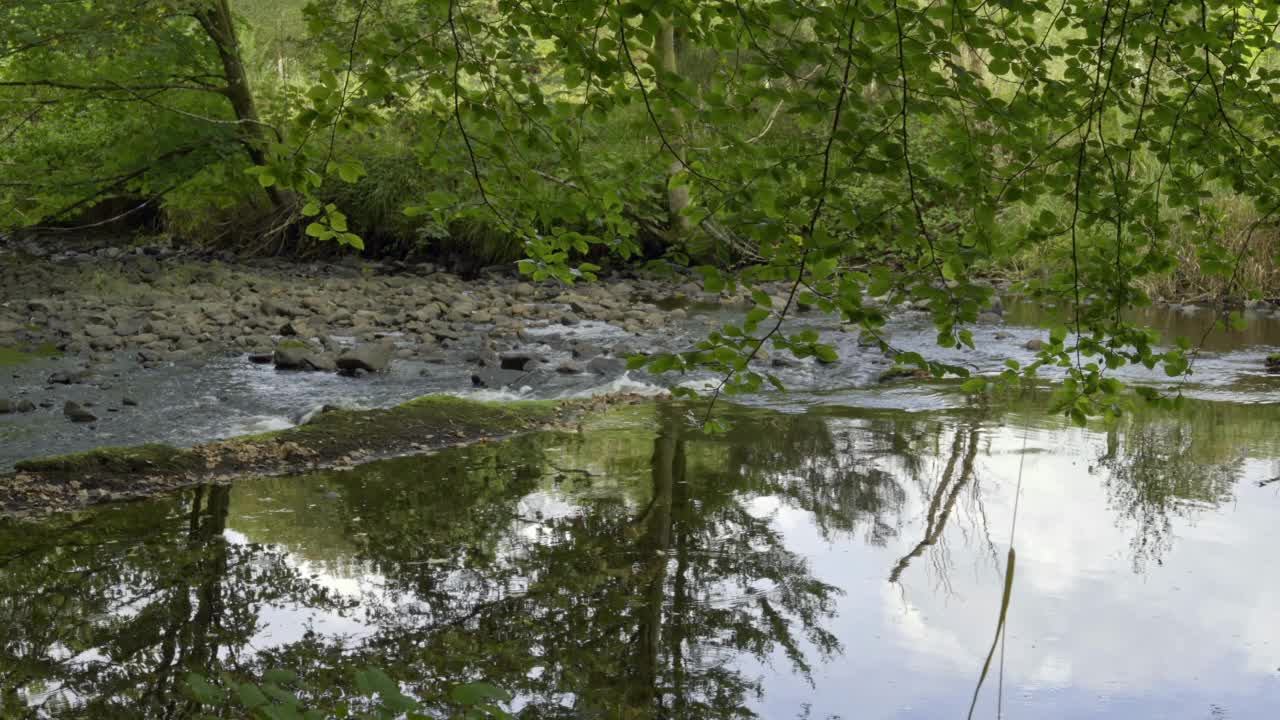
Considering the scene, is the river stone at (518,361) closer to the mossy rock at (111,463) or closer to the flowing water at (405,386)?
the flowing water at (405,386)

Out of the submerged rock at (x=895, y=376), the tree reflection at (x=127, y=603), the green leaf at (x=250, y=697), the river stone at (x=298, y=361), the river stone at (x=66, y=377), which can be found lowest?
the tree reflection at (x=127, y=603)

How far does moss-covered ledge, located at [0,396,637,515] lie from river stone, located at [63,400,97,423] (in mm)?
1517

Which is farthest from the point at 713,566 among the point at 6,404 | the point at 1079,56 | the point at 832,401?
the point at 6,404

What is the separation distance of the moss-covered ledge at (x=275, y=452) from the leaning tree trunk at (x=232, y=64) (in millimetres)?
8047

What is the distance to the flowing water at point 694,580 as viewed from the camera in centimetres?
345

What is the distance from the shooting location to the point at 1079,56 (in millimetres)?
3891

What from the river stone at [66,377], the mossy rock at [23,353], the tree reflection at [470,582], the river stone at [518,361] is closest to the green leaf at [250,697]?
the tree reflection at [470,582]

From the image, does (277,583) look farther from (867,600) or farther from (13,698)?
(867,600)

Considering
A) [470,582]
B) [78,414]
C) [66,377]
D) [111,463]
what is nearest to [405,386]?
[78,414]

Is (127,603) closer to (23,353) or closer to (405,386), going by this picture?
(405,386)

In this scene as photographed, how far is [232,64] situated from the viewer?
1530cm

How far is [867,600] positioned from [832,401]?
4469mm

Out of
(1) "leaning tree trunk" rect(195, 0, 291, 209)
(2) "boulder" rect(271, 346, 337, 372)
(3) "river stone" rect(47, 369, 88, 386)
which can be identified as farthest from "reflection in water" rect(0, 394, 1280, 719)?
(1) "leaning tree trunk" rect(195, 0, 291, 209)

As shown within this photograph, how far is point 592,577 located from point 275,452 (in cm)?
257
